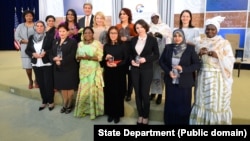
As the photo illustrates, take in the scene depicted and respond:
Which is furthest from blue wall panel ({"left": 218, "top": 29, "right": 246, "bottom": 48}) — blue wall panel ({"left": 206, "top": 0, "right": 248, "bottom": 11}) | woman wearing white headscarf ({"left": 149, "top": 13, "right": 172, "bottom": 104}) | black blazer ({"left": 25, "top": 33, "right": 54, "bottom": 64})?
black blazer ({"left": 25, "top": 33, "right": 54, "bottom": 64})

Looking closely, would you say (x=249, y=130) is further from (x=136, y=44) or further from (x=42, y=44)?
(x=42, y=44)

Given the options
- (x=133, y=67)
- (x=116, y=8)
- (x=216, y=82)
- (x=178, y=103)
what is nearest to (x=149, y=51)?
(x=133, y=67)

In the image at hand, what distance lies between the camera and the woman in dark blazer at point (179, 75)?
8.91ft

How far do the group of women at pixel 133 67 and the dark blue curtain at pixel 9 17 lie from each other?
681 cm

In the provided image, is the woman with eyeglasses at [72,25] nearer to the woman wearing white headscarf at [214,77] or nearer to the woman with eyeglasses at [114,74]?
the woman with eyeglasses at [114,74]

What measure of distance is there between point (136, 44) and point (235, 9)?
12.7 feet

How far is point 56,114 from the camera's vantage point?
3.72 metres

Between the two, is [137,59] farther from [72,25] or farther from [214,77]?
[72,25]

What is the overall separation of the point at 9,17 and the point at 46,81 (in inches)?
326

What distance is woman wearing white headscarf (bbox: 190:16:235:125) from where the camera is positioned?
2604 mm

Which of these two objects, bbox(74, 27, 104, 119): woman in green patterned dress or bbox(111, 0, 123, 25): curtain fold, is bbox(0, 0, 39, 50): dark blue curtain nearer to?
bbox(111, 0, 123, 25): curtain fold

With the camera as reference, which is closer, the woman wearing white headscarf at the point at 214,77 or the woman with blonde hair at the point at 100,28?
the woman wearing white headscarf at the point at 214,77

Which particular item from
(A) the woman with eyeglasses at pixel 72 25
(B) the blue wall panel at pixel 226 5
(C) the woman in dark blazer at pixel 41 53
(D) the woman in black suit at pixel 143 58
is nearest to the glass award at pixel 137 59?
(D) the woman in black suit at pixel 143 58

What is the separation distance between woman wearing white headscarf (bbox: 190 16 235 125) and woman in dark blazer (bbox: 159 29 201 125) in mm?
112
